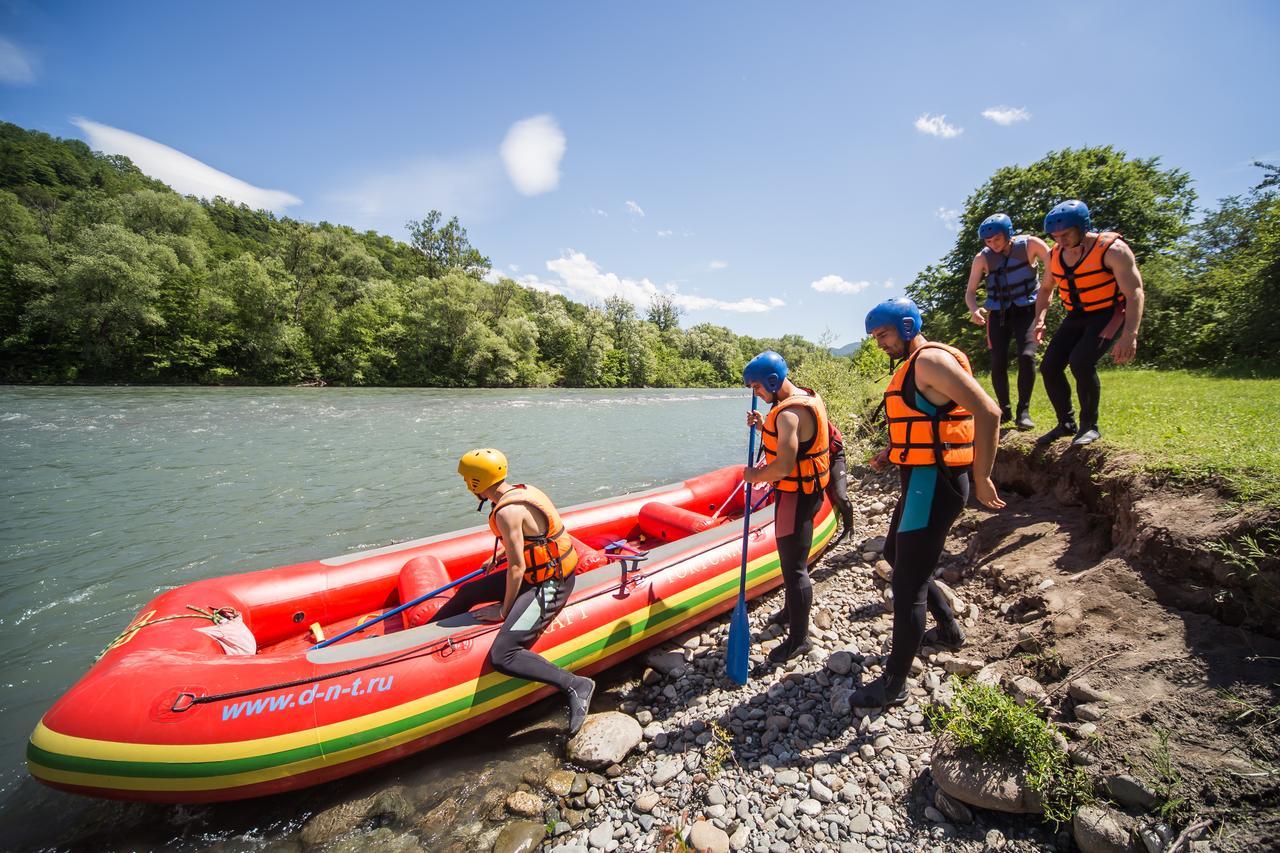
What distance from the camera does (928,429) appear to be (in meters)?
2.35

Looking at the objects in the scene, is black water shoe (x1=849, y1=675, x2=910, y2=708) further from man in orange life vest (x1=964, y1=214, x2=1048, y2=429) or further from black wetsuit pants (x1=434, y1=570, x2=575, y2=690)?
man in orange life vest (x1=964, y1=214, x2=1048, y2=429)

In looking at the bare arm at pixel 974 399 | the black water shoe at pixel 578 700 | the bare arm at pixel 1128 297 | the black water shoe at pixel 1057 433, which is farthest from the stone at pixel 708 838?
the black water shoe at pixel 1057 433

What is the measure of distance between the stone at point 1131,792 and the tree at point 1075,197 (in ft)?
56.4

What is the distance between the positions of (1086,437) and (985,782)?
2.96 metres

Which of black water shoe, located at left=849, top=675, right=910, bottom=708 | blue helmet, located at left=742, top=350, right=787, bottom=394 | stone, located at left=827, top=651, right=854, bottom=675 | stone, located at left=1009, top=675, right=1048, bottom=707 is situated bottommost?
stone, located at left=827, top=651, right=854, bottom=675

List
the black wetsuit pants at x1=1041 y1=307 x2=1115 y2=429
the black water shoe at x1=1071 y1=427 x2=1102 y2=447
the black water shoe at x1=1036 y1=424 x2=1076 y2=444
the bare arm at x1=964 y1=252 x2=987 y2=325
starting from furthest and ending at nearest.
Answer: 1. the bare arm at x1=964 y1=252 x2=987 y2=325
2. the black water shoe at x1=1036 y1=424 x2=1076 y2=444
3. the black water shoe at x1=1071 y1=427 x2=1102 y2=447
4. the black wetsuit pants at x1=1041 y1=307 x2=1115 y2=429

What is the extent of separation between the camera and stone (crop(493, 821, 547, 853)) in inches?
98.3

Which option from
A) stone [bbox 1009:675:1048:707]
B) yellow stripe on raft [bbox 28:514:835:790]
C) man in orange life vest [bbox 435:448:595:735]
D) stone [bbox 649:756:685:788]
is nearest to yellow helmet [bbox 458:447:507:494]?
man in orange life vest [bbox 435:448:595:735]

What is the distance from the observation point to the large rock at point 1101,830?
1.73 m

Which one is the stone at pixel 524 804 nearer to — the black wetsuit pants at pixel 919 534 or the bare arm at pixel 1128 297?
the black wetsuit pants at pixel 919 534

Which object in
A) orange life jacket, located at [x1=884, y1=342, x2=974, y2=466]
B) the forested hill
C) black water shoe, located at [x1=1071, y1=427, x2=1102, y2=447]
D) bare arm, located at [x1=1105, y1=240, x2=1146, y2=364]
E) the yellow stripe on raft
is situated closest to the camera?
orange life jacket, located at [x1=884, y1=342, x2=974, y2=466]

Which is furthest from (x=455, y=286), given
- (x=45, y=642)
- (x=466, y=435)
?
(x=45, y=642)

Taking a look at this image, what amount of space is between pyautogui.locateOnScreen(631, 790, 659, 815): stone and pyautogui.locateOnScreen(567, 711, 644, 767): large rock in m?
0.34

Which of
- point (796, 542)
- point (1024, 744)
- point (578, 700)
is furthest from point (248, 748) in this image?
point (1024, 744)
